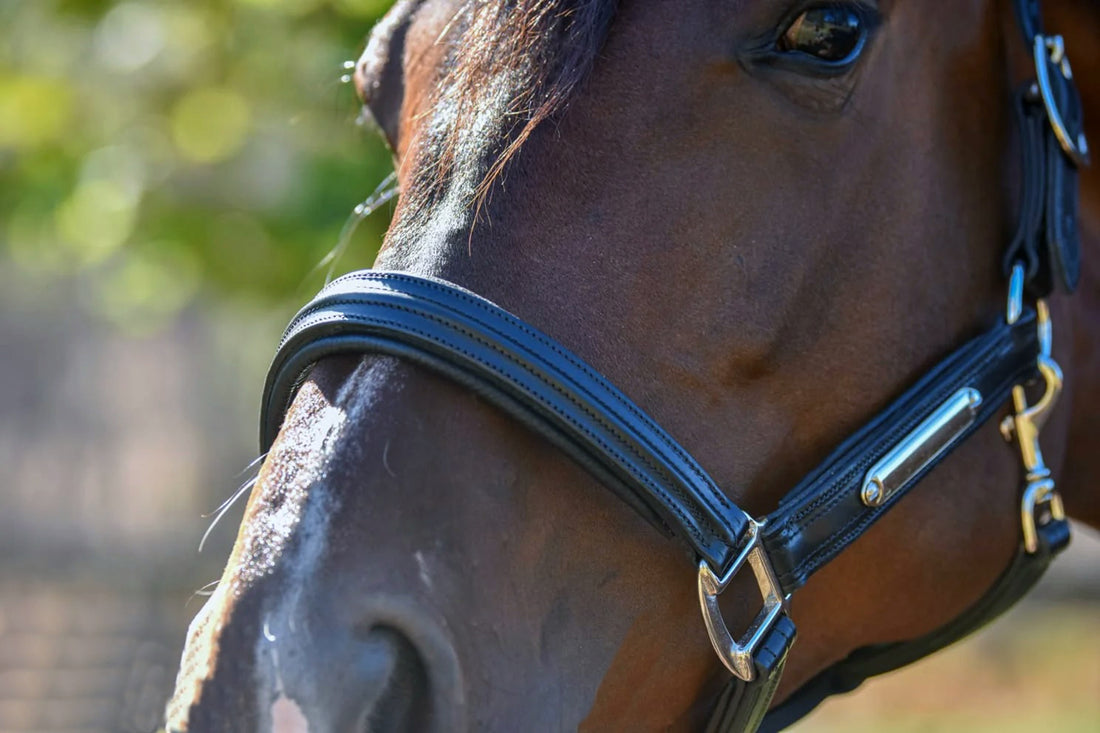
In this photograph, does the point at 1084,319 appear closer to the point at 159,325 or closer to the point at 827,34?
the point at 827,34

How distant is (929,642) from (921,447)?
0.45 meters

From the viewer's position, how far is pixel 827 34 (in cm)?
166

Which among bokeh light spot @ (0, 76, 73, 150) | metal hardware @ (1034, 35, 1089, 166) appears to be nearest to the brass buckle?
metal hardware @ (1034, 35, 1089, 166)

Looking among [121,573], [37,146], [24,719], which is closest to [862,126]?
[37,146]

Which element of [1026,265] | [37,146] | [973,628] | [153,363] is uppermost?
[153,363]

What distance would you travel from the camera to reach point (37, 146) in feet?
14.2

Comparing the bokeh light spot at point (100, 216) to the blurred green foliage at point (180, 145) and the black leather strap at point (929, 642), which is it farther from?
the black leather strap at point (929, 642)

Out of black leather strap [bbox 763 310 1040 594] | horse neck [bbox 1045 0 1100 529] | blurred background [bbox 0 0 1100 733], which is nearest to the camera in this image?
black leather strap [bbox 763 310 1040 594]

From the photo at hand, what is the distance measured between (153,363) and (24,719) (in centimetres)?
632

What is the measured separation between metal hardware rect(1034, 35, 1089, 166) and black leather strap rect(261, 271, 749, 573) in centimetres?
94

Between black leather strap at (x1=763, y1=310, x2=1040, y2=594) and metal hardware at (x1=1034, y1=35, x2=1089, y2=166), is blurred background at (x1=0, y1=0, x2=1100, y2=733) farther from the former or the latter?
metal hardware at (x1=1034, y1=35, x2=1089, y2=166)

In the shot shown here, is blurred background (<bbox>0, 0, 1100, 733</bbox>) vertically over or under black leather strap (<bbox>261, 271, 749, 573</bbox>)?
over

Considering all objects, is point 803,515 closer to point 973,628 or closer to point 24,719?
point 973,628

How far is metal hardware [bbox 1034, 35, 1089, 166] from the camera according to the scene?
75.0 inches
